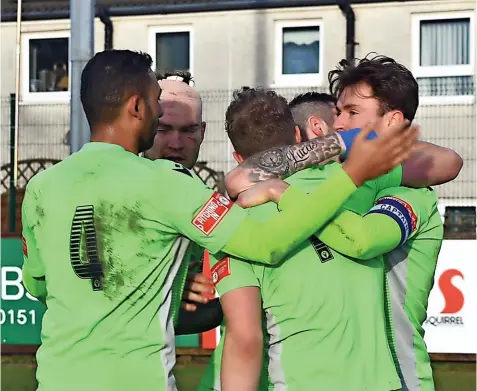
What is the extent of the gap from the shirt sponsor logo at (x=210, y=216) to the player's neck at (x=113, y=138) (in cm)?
36

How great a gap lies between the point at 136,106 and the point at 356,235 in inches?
33.6

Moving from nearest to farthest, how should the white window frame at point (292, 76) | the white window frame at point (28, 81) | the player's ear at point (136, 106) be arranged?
the player's ear at point (136, 106)
the white window frame at point (292, 76)
the white window frame at point (28, 81)

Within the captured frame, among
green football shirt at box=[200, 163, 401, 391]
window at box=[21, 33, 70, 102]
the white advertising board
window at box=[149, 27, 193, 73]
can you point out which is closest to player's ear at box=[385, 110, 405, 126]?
green football shirt at box=[200, 163, 401, 391]

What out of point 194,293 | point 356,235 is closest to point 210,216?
point 194,293

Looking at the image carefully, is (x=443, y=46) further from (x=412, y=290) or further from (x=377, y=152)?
(x=377, y=152)

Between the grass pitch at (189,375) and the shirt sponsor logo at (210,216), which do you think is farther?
the grass pitch at (189,375)

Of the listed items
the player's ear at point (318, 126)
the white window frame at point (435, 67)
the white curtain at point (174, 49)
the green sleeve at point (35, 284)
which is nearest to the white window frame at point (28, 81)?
the white curtain at point (174, 49)

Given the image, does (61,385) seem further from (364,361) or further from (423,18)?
(423,18)

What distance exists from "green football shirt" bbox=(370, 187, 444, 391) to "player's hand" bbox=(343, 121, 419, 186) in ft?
1.68

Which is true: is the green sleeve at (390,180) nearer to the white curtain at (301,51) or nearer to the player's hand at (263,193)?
the player's hand at (263,193)

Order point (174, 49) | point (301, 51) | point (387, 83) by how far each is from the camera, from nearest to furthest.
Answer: point (387, 83)
point (301, 51)
point (174, 49)

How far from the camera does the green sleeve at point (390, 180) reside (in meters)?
3.74

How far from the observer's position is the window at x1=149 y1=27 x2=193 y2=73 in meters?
22.3

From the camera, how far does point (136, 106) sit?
3.49 meters
